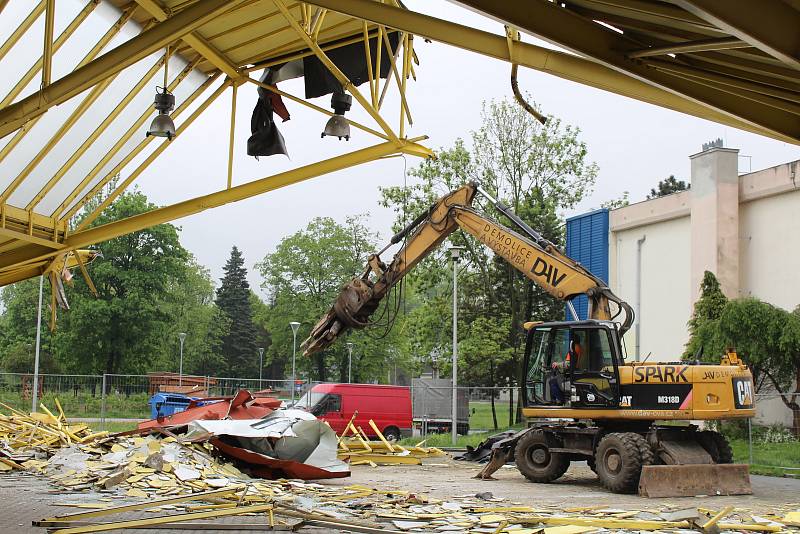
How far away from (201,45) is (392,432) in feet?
71.3

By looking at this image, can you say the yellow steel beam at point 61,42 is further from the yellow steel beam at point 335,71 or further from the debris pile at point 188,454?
the debris pile at point 188,454

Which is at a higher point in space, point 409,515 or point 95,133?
point 95,133

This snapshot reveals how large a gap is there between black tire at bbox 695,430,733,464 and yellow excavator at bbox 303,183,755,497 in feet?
0.06

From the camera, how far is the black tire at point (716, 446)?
55.8 feet

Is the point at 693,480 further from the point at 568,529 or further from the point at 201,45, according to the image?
the point at 201,45

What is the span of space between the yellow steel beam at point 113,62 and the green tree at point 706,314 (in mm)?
21352

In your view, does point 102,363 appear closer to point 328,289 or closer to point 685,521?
point 328,289

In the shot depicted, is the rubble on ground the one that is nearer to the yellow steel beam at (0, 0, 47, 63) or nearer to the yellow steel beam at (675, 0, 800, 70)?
the yellow steel beam at (0, 0, 47, 63)

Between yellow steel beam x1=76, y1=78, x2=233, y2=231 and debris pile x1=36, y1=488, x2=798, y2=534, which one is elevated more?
yellow steel beam x1=76, y1=78, x2=233, y2=231

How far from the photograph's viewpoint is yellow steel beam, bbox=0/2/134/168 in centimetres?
1164

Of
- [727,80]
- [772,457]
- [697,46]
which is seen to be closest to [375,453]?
[772,457]

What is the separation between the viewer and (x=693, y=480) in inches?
628

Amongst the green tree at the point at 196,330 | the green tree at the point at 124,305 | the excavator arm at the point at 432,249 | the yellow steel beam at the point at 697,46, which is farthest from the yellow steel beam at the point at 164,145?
the green tree at the point at 196,330

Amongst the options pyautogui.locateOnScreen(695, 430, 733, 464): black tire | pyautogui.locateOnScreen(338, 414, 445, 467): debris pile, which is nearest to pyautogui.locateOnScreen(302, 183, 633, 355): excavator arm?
pyautogui.locateOnScreen(338, 414, 445, 467): debris pile
